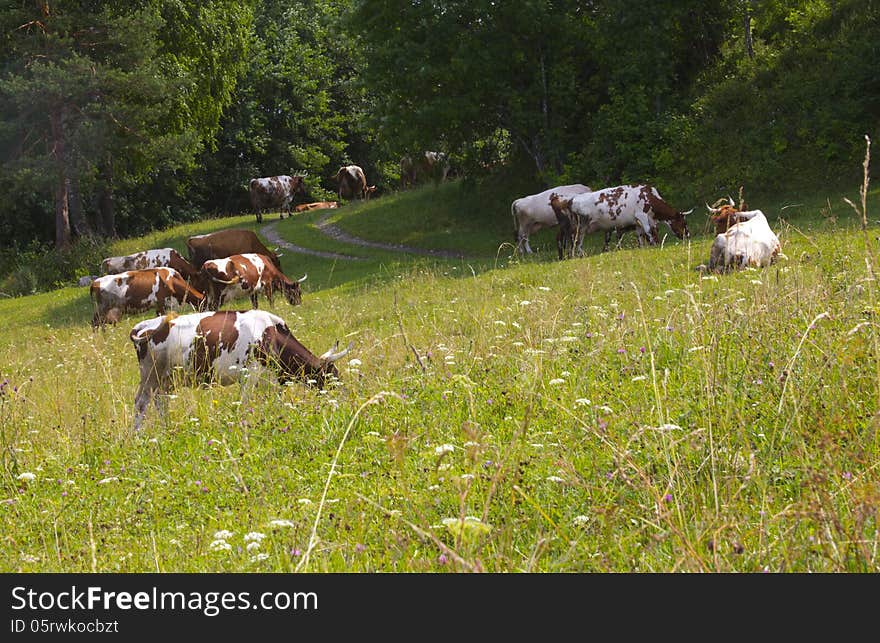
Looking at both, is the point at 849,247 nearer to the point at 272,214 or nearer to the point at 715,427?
the point at 715,427

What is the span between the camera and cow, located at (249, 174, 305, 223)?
40.7 metres

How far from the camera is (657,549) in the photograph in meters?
3.84

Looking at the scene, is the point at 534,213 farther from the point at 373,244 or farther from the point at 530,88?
the point at 373,244

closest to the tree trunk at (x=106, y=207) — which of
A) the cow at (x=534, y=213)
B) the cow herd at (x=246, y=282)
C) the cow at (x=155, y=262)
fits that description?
the cow at (x=155, y=262)

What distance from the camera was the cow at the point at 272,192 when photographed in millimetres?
40719

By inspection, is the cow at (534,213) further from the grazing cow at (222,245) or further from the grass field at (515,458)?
the grass field at (515,458)

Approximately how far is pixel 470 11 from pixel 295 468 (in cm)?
2339

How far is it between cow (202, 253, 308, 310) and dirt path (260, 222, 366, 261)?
22.9 feet

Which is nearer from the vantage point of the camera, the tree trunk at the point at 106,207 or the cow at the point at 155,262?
the cow at the point at 155,262

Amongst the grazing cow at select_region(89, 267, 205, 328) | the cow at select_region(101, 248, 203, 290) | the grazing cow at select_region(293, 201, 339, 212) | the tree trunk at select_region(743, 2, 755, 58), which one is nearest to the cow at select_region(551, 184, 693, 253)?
the grazing cow at select_region(89, 267, 205, 328)

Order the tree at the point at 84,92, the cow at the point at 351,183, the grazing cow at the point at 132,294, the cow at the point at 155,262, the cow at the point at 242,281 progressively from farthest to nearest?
the cow at the point at 351,183
the tree at the point at 84,92
the cow at the point at 155,262
the grazing cow at the point at 132,294
the cow at the point at 242,281

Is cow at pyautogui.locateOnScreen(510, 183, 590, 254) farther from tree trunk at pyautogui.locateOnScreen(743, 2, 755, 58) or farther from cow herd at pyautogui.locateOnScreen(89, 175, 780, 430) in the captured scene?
tree trunk at pyautogui.locateOnScreen(743, 2, 755, 58)

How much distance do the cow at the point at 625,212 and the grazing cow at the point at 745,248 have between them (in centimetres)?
625
